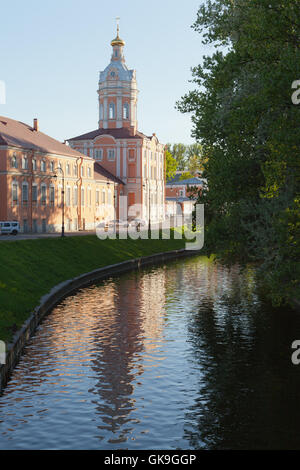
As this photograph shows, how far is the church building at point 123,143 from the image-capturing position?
106 meters

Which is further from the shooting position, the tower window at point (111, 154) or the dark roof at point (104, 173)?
the tower window at point (111, 154)

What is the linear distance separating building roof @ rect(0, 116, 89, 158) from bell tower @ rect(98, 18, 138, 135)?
27.3m

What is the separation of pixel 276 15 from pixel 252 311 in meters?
15.1

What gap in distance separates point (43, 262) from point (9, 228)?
22.0m

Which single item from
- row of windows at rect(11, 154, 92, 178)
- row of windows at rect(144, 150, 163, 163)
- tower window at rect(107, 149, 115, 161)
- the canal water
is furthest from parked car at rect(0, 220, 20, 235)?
row of windows at rect(144, 150, 163, 163)

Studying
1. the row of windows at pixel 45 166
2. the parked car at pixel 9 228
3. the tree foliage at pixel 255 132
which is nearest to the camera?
the tree foliage at pixel 255 132

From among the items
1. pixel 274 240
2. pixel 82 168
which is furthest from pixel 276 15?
pixel 82 168

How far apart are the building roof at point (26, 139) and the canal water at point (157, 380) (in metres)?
38.6

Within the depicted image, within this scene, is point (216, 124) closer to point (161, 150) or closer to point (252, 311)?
point (252, 311)

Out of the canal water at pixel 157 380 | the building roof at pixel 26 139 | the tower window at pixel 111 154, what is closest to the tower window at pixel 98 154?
the tower window at pixel 111 154

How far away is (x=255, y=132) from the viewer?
2555 centimetres

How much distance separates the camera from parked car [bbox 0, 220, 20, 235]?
209 ft

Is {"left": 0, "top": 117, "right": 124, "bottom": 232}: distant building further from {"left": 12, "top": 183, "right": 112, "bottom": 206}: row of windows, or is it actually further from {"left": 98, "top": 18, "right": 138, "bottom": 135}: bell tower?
{"left": 98, "top": 18, "right": 138, "bottom": 135}: bell tower

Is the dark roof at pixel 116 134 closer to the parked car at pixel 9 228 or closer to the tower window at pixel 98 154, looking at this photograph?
the tower window at pixel 98 154
